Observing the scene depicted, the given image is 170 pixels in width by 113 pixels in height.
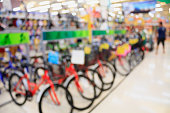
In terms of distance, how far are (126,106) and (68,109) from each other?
1.00 metres

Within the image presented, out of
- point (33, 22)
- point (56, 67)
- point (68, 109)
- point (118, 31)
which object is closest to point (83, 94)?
point (68, 109)

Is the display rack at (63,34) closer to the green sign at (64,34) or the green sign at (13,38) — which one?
the green sign at (64,34)

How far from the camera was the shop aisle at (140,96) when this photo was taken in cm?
231

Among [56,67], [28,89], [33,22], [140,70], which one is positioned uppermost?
[33,22]

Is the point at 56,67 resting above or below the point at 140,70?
above

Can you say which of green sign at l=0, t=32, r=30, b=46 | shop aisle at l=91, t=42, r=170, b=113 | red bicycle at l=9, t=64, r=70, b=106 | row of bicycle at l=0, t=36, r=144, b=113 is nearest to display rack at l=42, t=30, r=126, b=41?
green sign at l=0, t=32, r=30, b=46

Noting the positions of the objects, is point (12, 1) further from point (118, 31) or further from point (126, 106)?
point (118, 31)

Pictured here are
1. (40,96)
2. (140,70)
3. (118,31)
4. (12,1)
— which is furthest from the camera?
(118,31)

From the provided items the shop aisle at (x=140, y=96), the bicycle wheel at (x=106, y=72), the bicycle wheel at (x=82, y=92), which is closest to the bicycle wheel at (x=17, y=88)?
the bicycle wheel at (x=82, y=92)

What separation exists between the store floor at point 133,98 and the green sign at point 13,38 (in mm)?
1138

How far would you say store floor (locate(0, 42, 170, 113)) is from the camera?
233 cm

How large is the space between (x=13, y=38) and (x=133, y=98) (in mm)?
2469

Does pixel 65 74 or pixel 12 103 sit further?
pixel 12 103

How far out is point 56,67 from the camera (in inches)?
93.5
